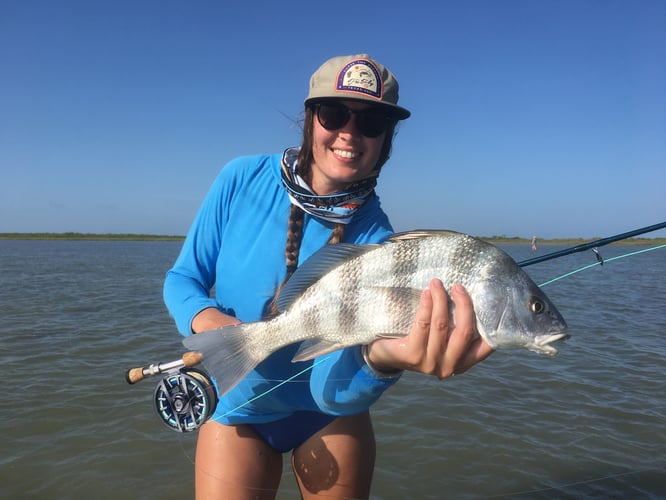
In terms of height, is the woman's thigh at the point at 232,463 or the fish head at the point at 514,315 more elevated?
the fish head at the point at 514,315

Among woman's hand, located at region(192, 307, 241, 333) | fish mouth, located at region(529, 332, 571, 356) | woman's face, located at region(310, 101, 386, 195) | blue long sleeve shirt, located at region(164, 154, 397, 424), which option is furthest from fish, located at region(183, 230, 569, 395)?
woman's face, located at region(310, 101, 386, 195)

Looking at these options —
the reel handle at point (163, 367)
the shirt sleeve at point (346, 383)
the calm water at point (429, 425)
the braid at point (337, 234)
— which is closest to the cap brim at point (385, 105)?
the braid at point (337, 234)

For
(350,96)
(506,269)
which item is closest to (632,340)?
(506,269)

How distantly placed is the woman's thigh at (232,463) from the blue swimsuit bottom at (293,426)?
59 millimetres

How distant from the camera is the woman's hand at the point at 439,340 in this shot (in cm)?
247

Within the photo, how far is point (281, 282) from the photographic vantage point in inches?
119

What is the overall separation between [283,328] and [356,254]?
601mm

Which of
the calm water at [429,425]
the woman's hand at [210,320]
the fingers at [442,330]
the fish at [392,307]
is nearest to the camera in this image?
the fingers at [442,330]

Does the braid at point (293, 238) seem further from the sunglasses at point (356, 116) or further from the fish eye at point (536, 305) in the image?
the fish eye at point (536, 305)

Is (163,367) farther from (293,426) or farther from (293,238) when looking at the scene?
(293,238)

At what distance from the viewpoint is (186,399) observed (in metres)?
3.00

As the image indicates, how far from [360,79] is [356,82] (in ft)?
0.11

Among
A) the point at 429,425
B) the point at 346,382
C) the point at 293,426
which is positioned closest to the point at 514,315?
the point at 346,382

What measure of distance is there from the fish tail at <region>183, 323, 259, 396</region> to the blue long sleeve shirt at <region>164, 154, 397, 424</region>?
428 mm
